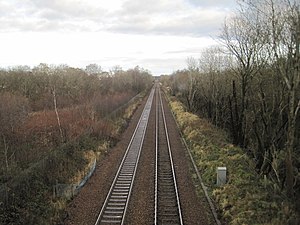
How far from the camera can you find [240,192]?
1402cm

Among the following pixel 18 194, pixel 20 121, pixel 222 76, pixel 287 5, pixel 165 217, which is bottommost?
pixel 165 217

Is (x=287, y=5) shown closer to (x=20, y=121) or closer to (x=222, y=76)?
(x=20, y=121)

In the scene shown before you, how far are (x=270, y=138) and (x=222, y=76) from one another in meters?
16.7

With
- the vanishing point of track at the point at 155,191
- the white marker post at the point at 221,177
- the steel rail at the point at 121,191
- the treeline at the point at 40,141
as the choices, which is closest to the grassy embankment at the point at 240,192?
the white marker post at the point at 221,177

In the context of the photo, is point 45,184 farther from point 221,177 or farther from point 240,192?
point 240,192

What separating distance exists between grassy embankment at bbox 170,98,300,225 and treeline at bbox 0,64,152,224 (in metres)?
6.07

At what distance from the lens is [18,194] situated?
13.4 metres

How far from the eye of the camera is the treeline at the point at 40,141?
12.9 metres

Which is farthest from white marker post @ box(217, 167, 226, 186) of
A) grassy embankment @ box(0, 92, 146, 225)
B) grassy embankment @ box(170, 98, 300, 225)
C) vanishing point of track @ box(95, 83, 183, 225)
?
grassy embankment @ box(0, 92, 146, 225)

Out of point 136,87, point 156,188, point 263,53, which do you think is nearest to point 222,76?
point 263,53

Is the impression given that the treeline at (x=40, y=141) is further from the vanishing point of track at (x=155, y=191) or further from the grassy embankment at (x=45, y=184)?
the vanishing point of track at (x=155, y=191)

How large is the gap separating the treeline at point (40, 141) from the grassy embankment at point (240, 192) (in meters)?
6.07

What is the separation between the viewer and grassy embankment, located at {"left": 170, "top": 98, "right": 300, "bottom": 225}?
11.6 m

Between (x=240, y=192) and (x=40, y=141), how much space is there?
1368 cm
